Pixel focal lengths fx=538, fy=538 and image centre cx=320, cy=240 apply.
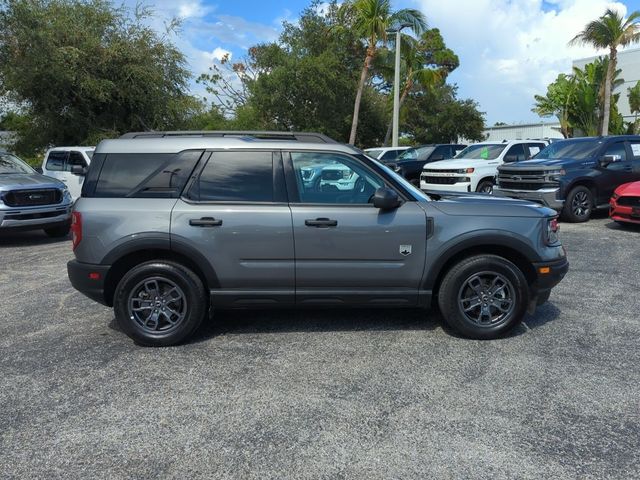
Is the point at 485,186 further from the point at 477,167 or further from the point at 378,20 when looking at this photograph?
the point at 378,20

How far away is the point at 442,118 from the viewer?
145ft

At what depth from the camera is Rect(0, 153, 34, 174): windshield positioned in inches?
427

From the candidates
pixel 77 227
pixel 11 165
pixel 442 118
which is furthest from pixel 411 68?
pixel 77 227

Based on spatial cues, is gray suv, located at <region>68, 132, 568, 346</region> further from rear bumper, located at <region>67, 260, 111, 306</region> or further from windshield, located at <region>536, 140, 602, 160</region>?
windshield, located at <region>536, 140, 602, 160</region>

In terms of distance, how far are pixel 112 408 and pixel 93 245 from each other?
1.53 metres

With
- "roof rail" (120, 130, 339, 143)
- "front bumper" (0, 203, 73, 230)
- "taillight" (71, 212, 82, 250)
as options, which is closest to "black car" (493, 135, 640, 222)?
"roof rail" (120, 130, 339, 143)

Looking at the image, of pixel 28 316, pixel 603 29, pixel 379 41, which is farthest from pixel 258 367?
pixel 603 29

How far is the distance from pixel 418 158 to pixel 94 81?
37.2 ft

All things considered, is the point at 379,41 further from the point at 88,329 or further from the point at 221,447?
the point at 221,447

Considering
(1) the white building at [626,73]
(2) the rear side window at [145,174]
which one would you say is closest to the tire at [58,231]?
(2) the rear side window at [145,174]

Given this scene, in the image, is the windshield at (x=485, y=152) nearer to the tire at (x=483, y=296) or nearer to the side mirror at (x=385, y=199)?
the tire at (x=483, y=296)

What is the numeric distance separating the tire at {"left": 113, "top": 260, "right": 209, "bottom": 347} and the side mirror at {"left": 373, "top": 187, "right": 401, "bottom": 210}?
1671mm

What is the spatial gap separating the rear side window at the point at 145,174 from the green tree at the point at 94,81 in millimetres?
14033

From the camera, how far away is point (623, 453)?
3033 millimetres
